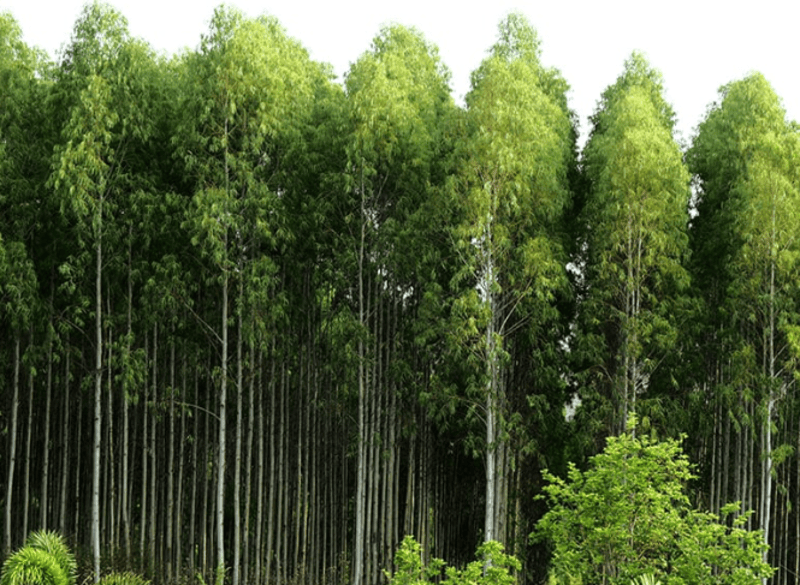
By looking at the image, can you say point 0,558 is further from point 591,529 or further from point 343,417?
point 591,529

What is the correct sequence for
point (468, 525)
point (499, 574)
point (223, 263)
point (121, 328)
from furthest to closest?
point (468, 525) < point (121, 328) < point (223, 263) < point (499, 574)

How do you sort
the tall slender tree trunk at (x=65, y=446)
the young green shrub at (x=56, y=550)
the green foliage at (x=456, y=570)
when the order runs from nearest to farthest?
the green foliage at (x=456, y=570), the young green shrub at (x=56, y=550), the tall slender tree trunk at (x=65, y=446)

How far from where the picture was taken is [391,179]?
37.9ft

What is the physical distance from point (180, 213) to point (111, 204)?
2.57ft

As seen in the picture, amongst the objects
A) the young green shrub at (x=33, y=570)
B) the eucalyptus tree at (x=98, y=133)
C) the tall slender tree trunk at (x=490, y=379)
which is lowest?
the young green shrub at (x=33, y=570)

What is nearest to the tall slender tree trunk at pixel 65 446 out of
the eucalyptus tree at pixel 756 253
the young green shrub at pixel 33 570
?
the young green shrub at pixel 33 570

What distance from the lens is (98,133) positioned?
10539 millimetres

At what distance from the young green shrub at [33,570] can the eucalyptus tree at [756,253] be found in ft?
24.9

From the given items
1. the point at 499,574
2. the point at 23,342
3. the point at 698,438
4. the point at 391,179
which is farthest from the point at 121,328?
the point at 698,438

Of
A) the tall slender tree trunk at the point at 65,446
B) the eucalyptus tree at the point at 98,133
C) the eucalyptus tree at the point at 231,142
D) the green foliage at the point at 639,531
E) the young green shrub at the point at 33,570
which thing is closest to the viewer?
the green foliage at the point at 639,531

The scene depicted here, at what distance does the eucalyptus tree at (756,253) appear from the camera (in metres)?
11.1

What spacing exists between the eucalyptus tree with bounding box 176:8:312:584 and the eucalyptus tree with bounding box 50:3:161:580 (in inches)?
25.9

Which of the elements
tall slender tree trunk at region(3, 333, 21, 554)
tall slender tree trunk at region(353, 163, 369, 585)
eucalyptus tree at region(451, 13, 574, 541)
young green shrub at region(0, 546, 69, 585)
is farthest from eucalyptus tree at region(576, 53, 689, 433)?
tall slender tree trunk at region(3, 333, 21, 554)

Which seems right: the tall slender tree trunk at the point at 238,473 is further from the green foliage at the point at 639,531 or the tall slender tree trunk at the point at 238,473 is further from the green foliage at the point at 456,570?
the green foliage at the point at 639,531
